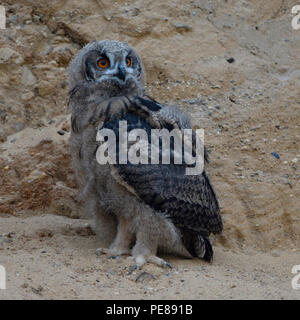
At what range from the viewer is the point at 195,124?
626 cm

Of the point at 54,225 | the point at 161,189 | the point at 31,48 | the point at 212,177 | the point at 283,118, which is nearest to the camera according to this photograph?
the point at 161,189

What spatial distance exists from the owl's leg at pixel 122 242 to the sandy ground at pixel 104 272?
0.10m

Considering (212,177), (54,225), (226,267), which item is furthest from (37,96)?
(226,267)

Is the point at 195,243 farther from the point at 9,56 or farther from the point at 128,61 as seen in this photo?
the point at 9,56

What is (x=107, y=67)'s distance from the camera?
438 cm

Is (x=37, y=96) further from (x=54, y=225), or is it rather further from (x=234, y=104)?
(x=234, y=104)

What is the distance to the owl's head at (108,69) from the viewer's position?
4.34 m

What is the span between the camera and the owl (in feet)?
13.6

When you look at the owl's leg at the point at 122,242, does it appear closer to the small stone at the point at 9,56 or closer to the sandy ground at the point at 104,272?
the sandy ground at the point at 104,272

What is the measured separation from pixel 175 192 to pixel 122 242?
26.7 inches

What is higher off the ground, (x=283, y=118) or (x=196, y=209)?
(x=283, y=118)

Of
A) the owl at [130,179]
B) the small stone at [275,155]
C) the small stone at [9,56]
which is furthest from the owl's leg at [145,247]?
the small stone at [9,56]

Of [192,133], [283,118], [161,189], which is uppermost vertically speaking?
[283,118]

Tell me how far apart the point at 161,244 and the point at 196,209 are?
0.44 m
